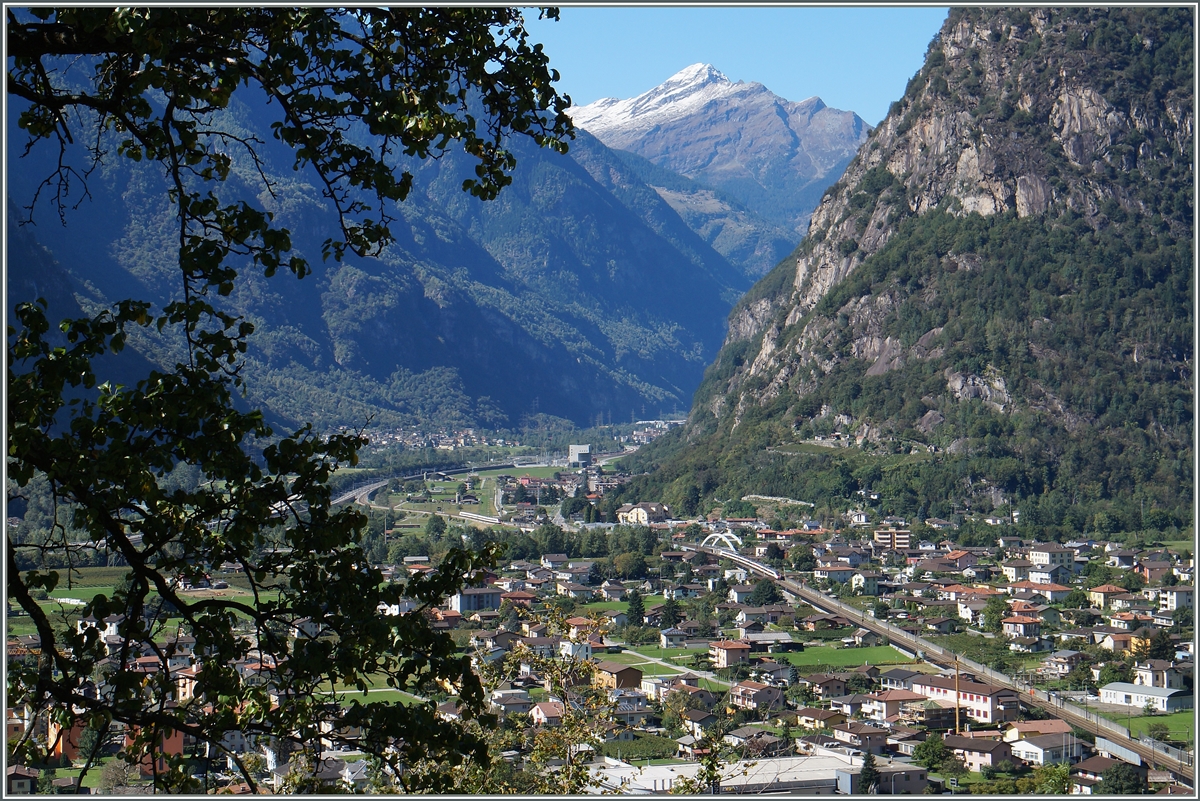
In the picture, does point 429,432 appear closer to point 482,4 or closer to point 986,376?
point 986,376

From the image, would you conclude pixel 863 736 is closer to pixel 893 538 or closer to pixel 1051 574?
pixel 1051 574

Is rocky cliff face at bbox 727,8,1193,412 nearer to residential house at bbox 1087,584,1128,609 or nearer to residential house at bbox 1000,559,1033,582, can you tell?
residential house at bbox 1000,559,1033,582

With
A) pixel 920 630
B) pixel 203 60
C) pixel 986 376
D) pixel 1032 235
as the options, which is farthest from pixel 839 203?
pixel 203 60

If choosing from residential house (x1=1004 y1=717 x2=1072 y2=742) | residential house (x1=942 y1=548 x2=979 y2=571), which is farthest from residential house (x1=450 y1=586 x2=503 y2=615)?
residential house (x1=942 y1=548 x2=979 y2=571)

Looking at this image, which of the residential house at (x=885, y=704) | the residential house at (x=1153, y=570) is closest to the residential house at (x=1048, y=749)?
the residential house at (x=885, y=704)

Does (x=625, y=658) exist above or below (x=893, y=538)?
below

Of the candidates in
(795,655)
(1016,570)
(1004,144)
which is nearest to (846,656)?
(795,655)
